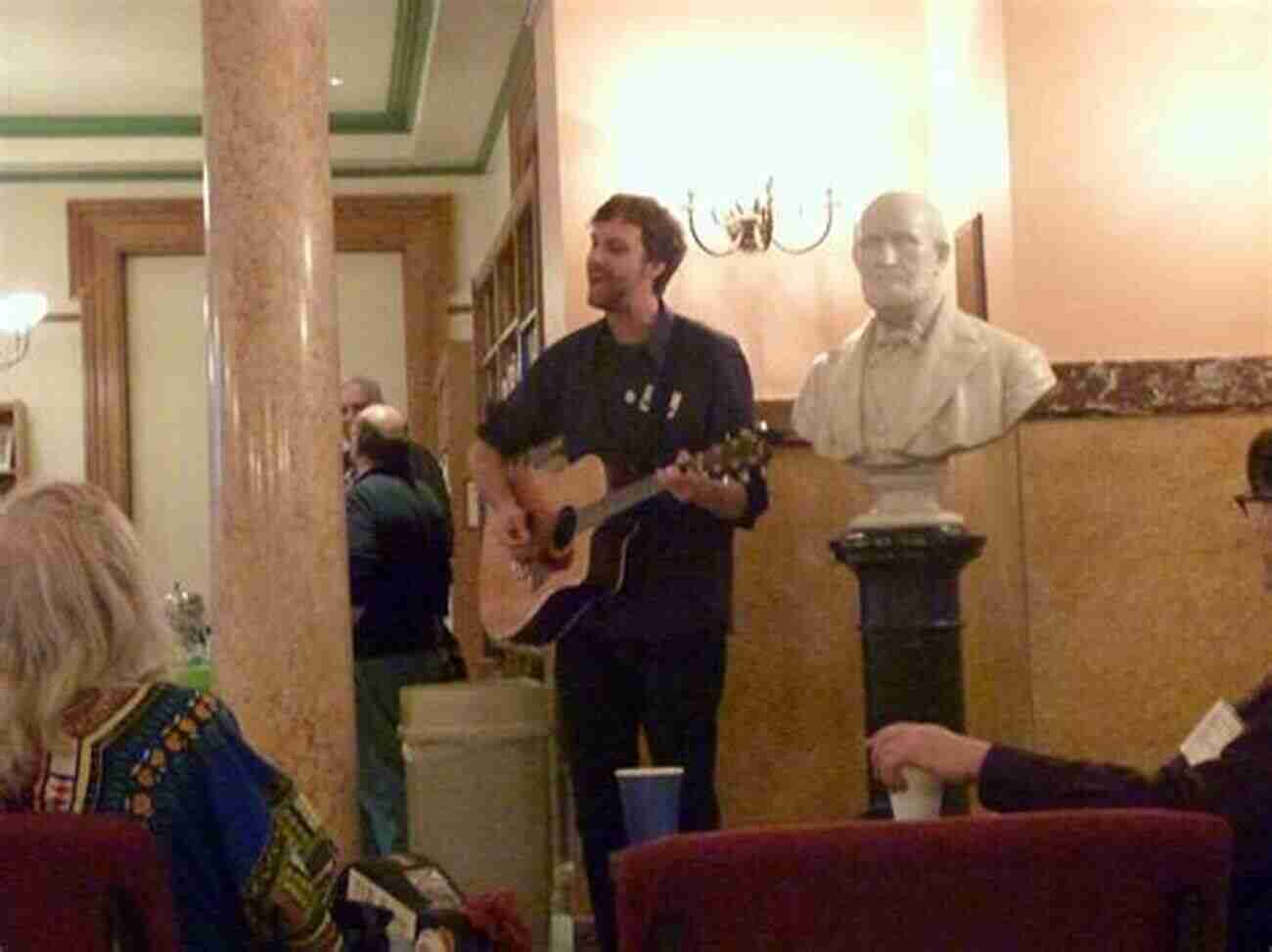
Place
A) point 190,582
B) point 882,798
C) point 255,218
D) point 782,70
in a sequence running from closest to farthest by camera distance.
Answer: point 882,798
point 255,218
point 782,70
point 190,582

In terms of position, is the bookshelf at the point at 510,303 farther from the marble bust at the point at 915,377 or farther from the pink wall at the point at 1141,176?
the marble bust at the point at 915,377

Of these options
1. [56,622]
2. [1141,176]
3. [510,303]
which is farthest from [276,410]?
[510,303]

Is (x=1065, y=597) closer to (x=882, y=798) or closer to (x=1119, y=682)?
(x=1119, y=682)

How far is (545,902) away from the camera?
453cm

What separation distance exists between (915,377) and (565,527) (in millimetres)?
706

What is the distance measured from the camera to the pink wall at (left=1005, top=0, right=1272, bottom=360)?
→ 177 inches

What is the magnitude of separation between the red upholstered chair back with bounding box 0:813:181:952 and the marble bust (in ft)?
7.27

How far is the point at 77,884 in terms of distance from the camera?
1.74m

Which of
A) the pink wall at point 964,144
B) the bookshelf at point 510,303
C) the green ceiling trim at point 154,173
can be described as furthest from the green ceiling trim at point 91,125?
the pink wall at point 964,144

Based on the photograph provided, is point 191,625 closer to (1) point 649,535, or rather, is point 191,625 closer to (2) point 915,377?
(1) point 649,535

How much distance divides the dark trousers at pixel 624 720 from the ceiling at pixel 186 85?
356 cm

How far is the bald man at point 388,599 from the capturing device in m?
5.23

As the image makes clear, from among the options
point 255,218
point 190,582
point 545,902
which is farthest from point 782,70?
point 190,582

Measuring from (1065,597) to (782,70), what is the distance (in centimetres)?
166
